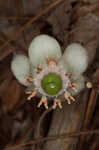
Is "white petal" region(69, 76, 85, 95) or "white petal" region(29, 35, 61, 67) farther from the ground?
"white petal" region(29, 35, 61, 67)

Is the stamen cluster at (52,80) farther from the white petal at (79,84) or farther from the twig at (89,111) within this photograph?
the twig at (89,111)

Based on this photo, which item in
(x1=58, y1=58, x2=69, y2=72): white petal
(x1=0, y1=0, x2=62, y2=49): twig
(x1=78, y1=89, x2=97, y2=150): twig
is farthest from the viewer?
(x1=0, y1=0, x2=62, y2=49): twig

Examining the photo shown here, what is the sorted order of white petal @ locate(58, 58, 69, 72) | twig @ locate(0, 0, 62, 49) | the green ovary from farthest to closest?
twig @ locate(0, 0, 62, 49)
white petal @ locate(58, 58, 69, 72)
the green ovary

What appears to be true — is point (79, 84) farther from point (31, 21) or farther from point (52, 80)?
point (31, 21)

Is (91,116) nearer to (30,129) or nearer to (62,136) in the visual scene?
(62,136)

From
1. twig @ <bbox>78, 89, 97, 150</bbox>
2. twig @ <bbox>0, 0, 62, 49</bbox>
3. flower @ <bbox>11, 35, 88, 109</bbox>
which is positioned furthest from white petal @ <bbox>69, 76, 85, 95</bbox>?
twig @ <bbox>0, 0, 62, 49</bbox>

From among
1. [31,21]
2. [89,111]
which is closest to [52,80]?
[89,111]

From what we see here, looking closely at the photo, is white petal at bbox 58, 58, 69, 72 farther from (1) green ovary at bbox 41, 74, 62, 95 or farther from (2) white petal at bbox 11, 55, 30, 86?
(2) white petal at bbox 11, 55, 30, 86
